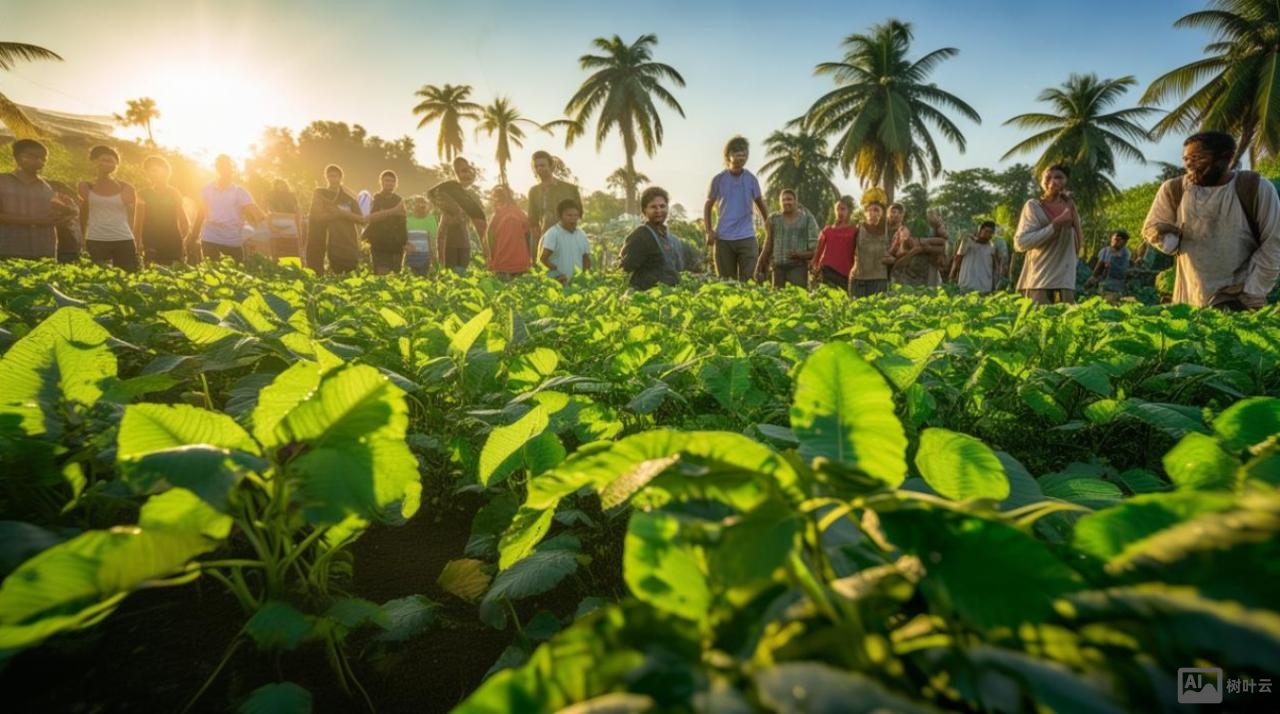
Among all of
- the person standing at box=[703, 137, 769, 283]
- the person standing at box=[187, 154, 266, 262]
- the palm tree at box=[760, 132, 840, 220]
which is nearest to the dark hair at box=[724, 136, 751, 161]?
the person standing at box=[703, 137, 769, 283]

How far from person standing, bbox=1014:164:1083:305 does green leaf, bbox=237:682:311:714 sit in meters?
6.71

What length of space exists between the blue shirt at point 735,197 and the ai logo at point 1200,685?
26.6ft

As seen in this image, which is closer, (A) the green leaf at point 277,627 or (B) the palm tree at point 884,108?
(A) the green leaf at point 277,627

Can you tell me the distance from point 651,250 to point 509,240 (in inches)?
85.5

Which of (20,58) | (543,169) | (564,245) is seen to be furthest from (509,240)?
(20,58)

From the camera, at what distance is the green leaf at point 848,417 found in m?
0.67

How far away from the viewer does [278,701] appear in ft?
2.70

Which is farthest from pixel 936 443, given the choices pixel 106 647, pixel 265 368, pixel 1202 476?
pixel 265 368

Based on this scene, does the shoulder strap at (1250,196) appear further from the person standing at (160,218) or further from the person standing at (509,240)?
the person standing at (160,218)

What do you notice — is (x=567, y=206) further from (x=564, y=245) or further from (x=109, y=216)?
(x=109, y=216)

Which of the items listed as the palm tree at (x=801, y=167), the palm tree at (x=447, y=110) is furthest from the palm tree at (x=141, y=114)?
the palm tree at (x=801, y=167)

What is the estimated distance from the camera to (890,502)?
1.59ft

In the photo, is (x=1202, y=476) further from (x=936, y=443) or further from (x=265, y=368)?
(x=265, y=368)

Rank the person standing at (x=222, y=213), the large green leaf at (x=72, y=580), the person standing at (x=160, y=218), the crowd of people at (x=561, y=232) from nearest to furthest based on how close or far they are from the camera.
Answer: the large green leaf at (x=72, y=580)
the crowd of people at (x=561, y=232)
the person standing at (x=160, y=218)
the person standing at (x=222, y=213)
